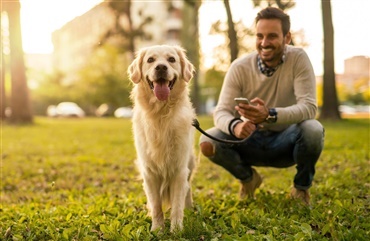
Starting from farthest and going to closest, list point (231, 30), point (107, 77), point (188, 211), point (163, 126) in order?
point (107, 77) → point (231, 30) → point (188, 211) → point (163, 126)

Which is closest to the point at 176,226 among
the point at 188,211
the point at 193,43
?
the point at 188,211

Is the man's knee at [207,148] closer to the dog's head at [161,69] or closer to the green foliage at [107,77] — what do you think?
the dog's head at [161,69]

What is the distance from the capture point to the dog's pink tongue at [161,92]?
3.29 m

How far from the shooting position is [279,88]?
3.89 metres

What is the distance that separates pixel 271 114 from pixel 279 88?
0.46m

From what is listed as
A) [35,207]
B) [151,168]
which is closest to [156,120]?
[151,168]

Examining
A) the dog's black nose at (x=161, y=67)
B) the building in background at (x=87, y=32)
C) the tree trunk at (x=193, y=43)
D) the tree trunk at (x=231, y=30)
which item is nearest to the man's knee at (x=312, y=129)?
the dog's black nose at (x=161, y=67)

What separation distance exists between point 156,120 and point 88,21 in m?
64.4

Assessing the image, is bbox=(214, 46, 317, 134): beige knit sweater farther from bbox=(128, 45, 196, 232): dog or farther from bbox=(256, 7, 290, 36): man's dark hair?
bbox=(128, 45, 196, 232): dog

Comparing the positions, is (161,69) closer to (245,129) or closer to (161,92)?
(161,92)

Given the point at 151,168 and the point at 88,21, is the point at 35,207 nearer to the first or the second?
the point at 151,168

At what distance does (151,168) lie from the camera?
3.36 meters

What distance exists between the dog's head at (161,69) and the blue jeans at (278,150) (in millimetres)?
802

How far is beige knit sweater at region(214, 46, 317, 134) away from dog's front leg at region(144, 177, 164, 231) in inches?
33.7
